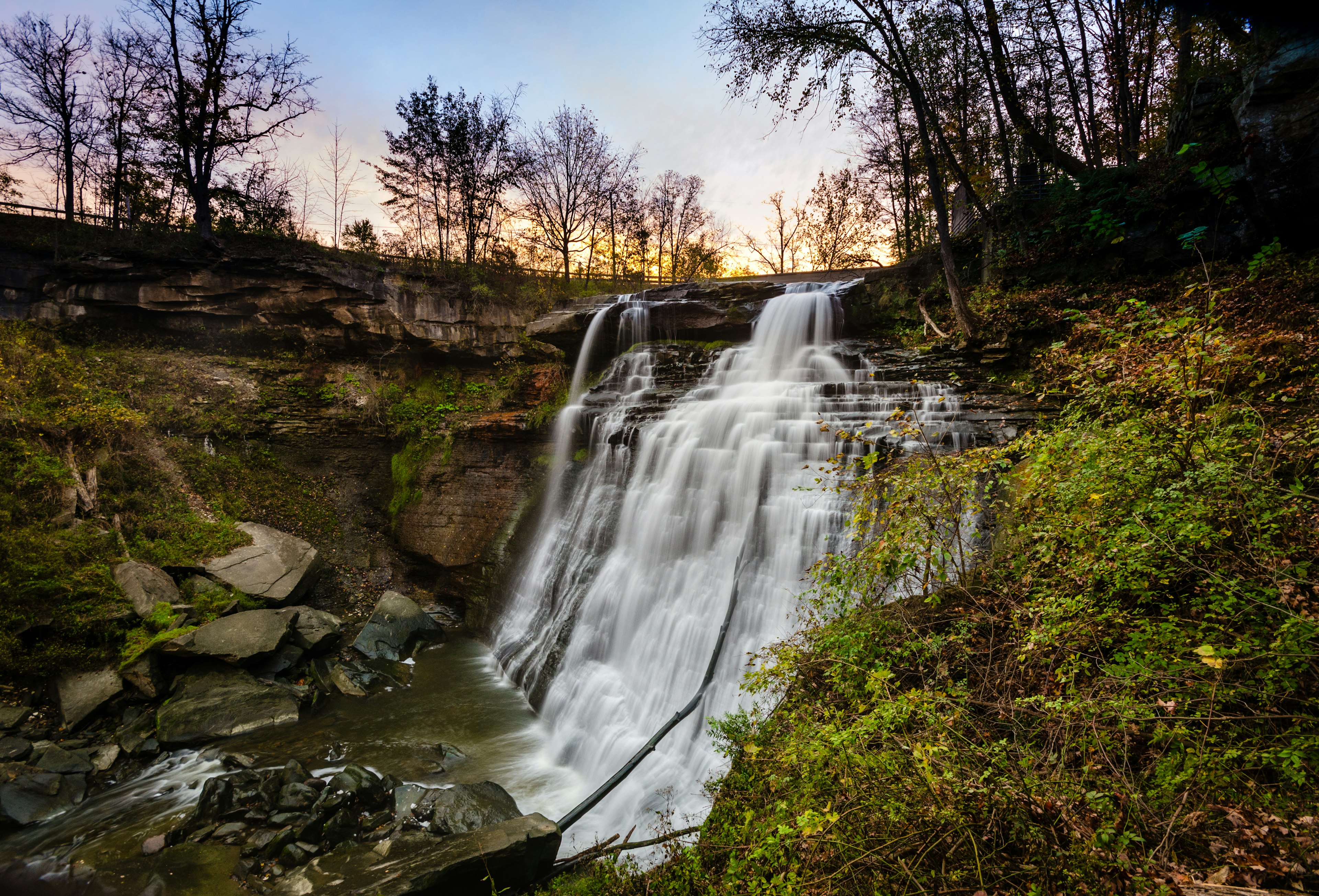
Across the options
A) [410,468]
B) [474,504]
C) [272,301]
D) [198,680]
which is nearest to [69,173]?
[272,301]

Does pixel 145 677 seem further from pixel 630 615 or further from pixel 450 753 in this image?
pixel 630 615

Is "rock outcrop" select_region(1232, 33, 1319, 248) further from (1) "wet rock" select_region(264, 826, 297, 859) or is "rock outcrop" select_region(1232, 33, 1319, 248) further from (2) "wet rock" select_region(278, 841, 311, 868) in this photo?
(1) "wet rock" select_region(264, 826, 297, 859)

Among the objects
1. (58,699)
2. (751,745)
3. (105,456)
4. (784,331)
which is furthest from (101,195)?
(751,745)

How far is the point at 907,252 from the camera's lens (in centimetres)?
1844

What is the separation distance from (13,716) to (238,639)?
88.2 inches

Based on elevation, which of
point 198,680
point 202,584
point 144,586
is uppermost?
point 144,586

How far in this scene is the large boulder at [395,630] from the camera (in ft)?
32.8

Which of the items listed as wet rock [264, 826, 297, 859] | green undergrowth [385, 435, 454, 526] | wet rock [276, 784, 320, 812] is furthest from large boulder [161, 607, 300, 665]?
green undergrowth [385, 435, 454, 526]

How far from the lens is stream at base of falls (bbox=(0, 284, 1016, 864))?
6.08 metres

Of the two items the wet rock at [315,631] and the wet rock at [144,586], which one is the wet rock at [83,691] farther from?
the wet rock at [315,631]

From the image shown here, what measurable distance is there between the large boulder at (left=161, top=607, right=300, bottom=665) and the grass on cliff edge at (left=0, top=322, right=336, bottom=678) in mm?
554

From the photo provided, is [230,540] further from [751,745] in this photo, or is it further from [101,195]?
[101,195]

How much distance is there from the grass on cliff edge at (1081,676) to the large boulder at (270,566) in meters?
8.53

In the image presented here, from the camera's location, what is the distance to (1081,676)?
3.25 metres
